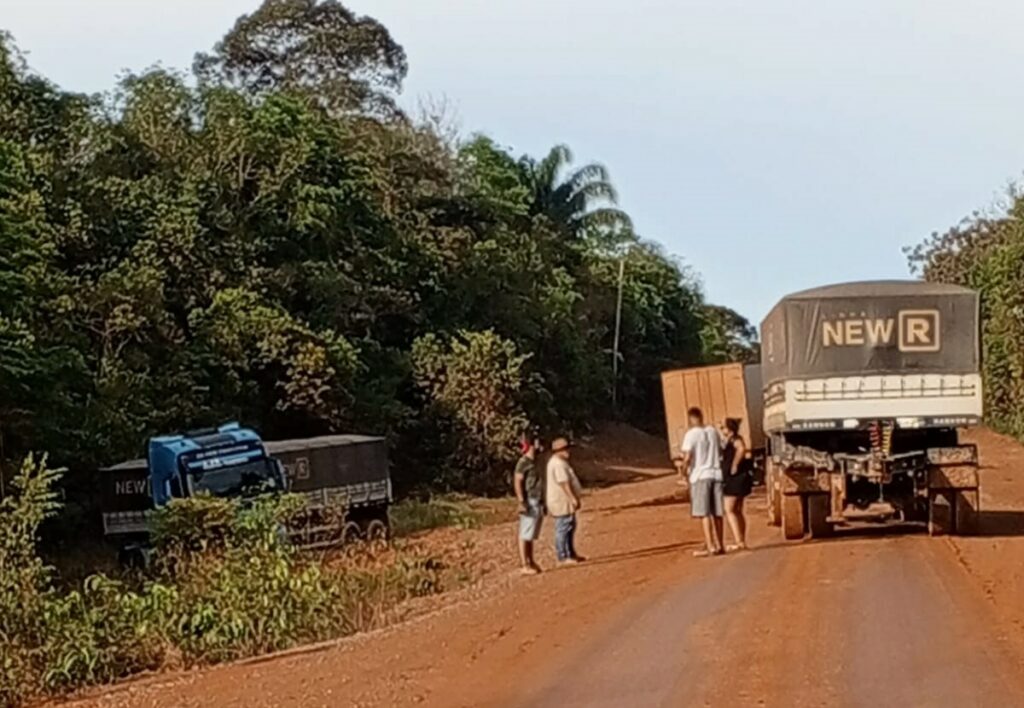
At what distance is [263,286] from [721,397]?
46.0ft

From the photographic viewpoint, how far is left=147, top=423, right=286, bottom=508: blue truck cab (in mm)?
28984

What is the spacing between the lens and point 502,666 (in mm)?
12656

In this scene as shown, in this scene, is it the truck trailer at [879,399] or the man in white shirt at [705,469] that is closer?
the man in white shirt at [705,469]

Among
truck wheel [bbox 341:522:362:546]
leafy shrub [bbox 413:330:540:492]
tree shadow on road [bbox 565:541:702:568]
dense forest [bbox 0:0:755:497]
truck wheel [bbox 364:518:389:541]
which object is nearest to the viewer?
tree shadow on road [bbox 565:541:702:568]

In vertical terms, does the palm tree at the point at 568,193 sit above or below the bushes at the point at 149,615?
above

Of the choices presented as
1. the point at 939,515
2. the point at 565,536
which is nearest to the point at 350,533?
the point at 565,536

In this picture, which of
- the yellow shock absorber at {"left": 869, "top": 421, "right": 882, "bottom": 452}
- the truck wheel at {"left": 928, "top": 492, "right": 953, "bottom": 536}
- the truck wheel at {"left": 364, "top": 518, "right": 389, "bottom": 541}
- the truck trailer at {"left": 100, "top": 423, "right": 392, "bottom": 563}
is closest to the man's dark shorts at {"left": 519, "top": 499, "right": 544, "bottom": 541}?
the yellow shock absorber at {"left": 869, "top": 421, "right": 882, "bottom": 452}

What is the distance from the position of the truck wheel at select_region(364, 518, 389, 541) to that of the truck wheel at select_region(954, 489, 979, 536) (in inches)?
496

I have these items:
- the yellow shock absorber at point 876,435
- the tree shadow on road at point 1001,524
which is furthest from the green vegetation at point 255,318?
the tree shadow on road at point 1001,524

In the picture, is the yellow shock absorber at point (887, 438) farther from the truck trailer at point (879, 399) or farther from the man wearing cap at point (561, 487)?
the man wearing cap at point (561, 487)

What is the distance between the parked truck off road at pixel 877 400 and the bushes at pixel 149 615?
5.54m

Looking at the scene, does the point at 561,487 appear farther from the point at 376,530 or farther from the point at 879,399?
the point at 376,530

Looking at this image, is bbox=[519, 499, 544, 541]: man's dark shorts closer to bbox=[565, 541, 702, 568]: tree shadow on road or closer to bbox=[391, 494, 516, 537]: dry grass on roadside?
bbox=[565, 541, 702, 568]: tree shadow on road

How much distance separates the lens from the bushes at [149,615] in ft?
53.6
